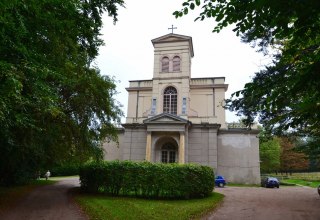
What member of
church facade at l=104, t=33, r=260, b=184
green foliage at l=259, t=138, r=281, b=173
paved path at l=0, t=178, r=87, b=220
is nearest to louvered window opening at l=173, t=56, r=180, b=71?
church facade at l=104, t=33, r=260, b=184

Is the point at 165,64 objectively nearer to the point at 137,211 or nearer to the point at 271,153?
the point at 137,211

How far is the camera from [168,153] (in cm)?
3097

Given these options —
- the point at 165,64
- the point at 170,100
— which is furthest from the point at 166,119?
the point at 165,64

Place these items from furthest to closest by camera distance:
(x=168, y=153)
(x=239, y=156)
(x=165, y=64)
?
(x=165, y=64)
(x=168, y=153)
(x=239, y=156)

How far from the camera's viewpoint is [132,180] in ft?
52.9

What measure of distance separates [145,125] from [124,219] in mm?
20157

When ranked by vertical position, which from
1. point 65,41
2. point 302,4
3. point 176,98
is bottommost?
point 302,4

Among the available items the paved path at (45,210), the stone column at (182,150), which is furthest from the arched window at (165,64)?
the paved path at (45,210)

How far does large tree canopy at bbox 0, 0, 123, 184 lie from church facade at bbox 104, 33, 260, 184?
10.4 meters

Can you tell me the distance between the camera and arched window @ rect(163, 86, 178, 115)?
106ft

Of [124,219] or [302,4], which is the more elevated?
[302,4]

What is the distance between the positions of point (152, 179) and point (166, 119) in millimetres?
13214

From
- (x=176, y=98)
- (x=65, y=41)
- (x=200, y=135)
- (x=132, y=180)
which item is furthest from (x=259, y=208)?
(x=176, y=98)

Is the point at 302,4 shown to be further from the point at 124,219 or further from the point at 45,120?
the point at 45,120
